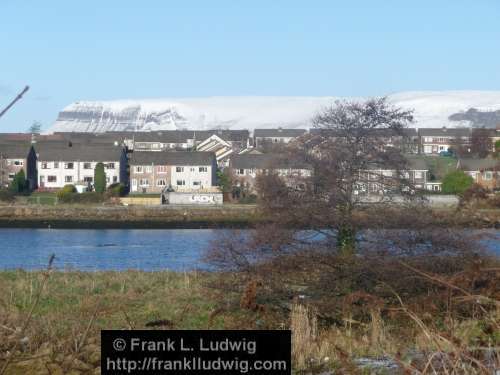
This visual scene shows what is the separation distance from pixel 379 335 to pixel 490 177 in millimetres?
34845

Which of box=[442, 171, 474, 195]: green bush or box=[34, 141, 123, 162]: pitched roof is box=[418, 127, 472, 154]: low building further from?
box=[442, 171, 474, 195]: green bush

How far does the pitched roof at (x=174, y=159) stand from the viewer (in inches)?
1737

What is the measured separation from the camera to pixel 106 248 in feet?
76.5

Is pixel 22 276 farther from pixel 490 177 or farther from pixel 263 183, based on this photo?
pixel 490 177

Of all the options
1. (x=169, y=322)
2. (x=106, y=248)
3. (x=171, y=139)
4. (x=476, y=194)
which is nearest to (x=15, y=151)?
(x=106, y=248)

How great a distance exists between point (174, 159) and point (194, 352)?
41278 millimetres

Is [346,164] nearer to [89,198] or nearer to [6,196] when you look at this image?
[89,198]

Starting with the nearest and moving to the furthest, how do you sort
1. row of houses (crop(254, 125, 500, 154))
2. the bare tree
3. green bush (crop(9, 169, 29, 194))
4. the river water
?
the bare tree < the river water < green bush (crop(9, 169, 29, 194)) < row of houses (crop(254, 125, 500, 154))

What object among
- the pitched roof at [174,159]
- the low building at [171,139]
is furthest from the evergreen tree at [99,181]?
the low building at [171,139]

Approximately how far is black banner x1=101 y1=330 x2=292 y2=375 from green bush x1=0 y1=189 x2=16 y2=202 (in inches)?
1410

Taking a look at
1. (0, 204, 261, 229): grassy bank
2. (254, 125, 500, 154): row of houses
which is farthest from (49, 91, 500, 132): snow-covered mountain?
(0, 204, 261, 229): grassy bank

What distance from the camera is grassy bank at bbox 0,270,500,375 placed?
4.39m

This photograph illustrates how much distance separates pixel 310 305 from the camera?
8.52m

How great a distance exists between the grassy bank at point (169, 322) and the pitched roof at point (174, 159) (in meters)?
30.7
